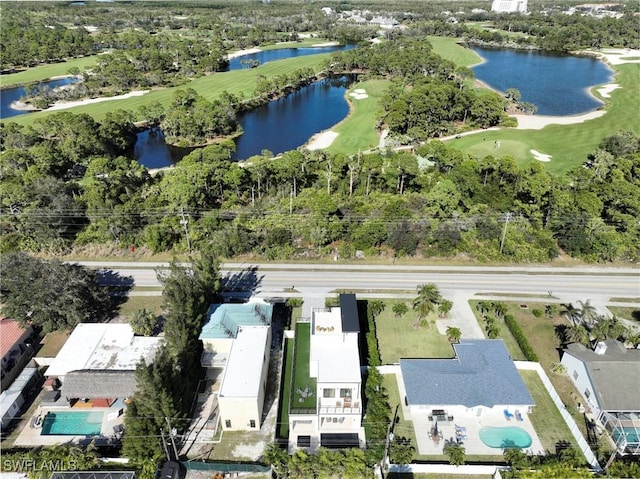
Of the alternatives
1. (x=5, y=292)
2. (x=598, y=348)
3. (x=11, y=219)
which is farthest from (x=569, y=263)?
(x=11, y=219)

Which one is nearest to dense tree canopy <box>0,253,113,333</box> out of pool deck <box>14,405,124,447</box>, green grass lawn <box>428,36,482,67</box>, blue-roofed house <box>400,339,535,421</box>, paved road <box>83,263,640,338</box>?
paved road <box>83,263,640,338</box>

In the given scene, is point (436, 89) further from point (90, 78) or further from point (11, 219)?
point (90, 78)

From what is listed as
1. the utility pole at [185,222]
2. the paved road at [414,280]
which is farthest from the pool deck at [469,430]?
the utility pole at [185,222]

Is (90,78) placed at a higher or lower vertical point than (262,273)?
higher

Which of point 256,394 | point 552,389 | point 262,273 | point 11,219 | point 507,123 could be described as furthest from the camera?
point 507,123

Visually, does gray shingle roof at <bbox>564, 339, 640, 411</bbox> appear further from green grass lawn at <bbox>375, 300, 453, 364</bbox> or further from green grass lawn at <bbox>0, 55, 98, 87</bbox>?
green grass lawn at <bbox>0, 55, 98, 87</bbox>
